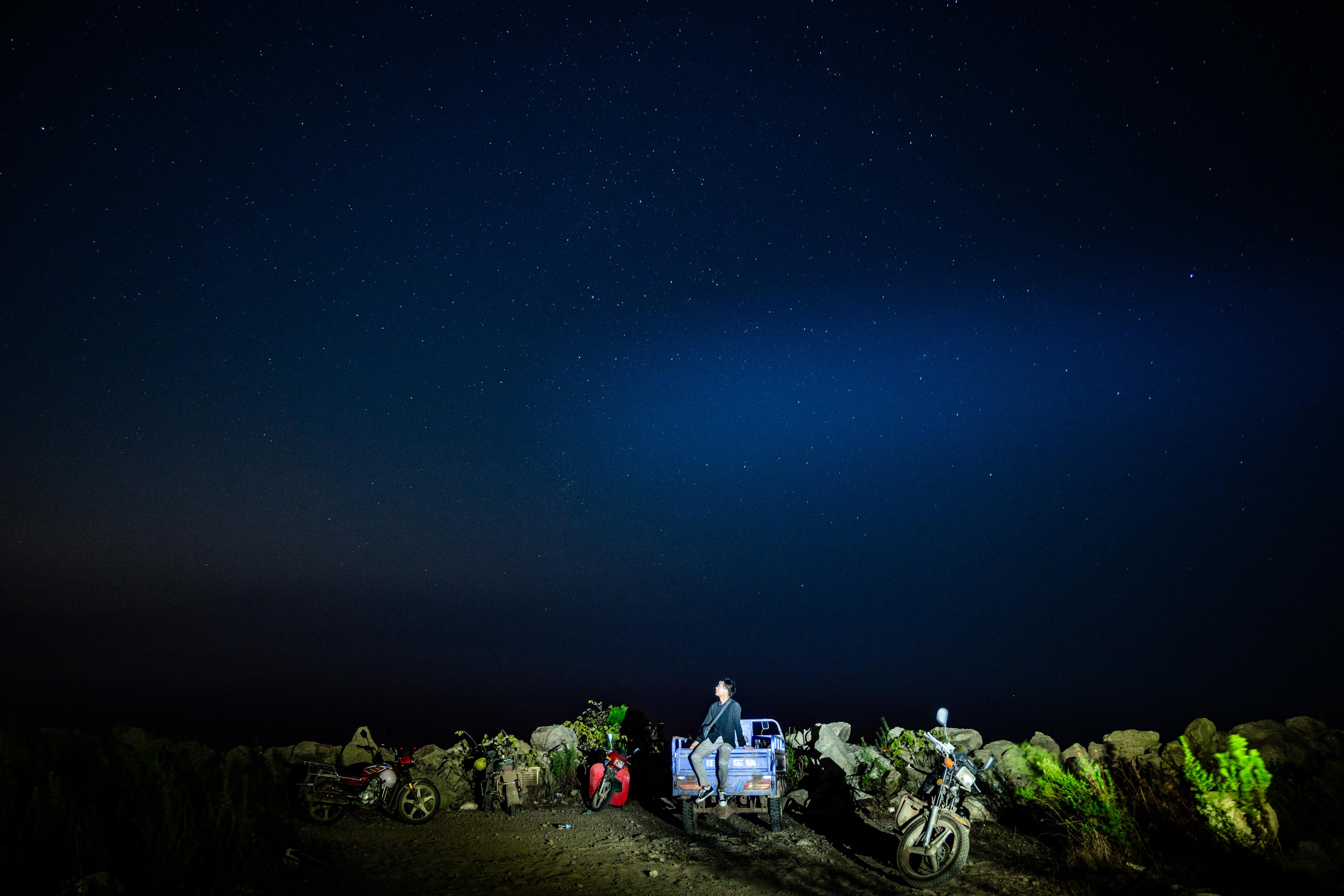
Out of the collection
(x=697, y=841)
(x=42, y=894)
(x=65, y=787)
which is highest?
(x=65, y=787)

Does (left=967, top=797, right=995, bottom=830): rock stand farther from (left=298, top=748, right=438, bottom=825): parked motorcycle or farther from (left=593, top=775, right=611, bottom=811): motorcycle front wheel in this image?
(left=298, top=748, right=438, bottom=825): parked motorcycle

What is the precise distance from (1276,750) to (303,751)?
50.3ft

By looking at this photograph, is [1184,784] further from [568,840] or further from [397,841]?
[397,841]

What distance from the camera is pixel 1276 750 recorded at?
9.50 metres

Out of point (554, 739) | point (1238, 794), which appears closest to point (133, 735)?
point (554, 739)

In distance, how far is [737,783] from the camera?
10.2 meters

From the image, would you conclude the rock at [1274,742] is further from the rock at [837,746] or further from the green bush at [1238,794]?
the rock at [837,746]

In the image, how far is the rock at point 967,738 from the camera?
42.1 feet

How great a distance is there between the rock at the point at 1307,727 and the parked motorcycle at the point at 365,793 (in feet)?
42.7

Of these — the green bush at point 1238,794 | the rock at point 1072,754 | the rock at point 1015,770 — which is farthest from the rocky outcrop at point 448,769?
the green bush at point 1238,794

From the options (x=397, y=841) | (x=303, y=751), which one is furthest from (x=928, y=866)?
(x=303, y=751)

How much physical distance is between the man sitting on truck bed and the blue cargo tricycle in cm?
6

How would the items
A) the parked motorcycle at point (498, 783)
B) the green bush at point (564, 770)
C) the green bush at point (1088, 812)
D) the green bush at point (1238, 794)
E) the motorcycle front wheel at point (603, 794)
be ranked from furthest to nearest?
the green bush at point (564, 770), the parked motorcycle at point (498, 783), the motorcycle front wheel at point (603, 794), the green bush at point (1088, 812), the green bush at point (1238, 794)

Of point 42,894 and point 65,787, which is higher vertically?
point 65,787
